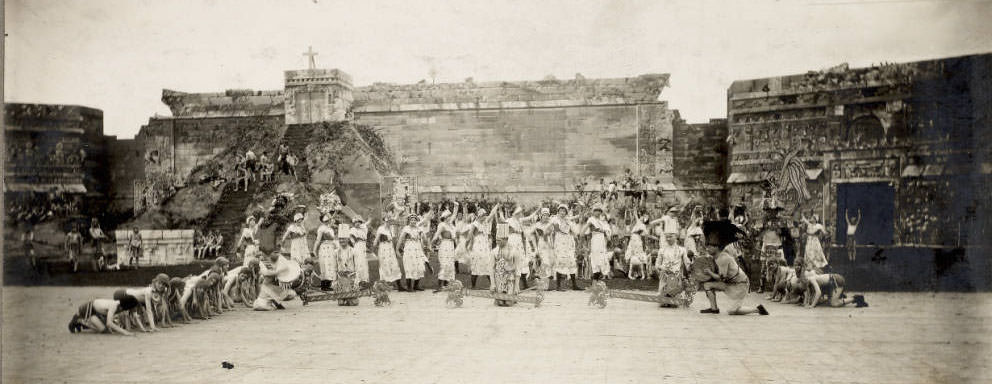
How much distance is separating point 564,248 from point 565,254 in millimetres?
69

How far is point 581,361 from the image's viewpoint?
218 inches

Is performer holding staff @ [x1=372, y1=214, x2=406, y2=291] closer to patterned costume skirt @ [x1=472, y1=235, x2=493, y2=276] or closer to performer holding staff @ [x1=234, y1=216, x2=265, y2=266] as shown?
patterned costume skirt @ [x1=472, y1=235, x2=493, y2=276]

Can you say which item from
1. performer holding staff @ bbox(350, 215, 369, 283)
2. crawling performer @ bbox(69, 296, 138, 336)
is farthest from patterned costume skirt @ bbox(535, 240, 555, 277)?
crawling performer @ bbox(69, 296, 138, 336)

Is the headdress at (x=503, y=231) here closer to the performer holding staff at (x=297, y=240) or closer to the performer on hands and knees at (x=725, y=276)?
the performer on hands and knees at (x=725, y=276)

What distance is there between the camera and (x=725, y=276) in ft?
21.8

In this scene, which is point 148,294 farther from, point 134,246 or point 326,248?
point 326,248

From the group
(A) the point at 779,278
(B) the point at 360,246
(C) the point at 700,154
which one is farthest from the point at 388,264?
(A) the point at 779,278

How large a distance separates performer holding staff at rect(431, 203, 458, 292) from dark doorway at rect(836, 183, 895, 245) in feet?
13.0

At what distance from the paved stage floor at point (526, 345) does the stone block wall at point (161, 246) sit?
517mm

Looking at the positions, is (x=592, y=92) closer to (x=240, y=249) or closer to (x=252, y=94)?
(x=252, y=94)

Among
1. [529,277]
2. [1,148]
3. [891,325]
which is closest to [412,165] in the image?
[529,277]

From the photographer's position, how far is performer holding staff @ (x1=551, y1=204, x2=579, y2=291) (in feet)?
25.0

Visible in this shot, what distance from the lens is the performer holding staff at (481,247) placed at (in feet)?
25.2

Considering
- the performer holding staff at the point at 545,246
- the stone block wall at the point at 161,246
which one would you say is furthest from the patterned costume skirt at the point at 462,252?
the stone block wall at the point at 161,246
